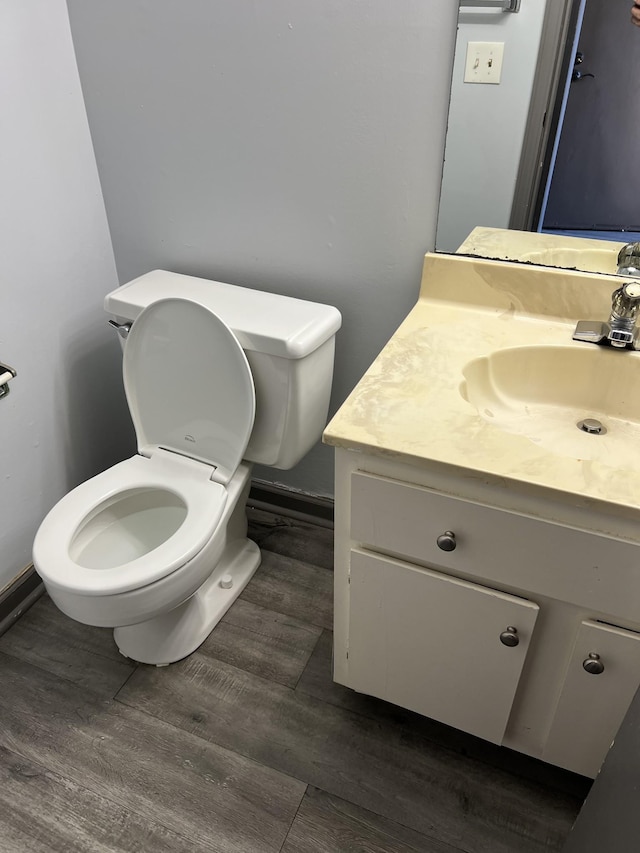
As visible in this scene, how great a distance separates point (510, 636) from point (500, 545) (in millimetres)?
184

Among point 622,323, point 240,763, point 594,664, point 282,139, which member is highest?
point 282,139

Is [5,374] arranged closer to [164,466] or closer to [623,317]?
[164,466]

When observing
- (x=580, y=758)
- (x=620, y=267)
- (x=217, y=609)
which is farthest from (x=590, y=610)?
(x=217, y=609)

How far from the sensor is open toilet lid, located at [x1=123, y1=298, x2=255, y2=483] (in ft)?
4.57

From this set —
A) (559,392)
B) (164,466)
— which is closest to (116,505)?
(164,466)

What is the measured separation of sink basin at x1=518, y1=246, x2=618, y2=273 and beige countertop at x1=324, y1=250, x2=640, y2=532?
3 centimetres

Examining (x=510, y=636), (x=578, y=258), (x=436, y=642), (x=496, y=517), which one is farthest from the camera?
(x=578, y=258)

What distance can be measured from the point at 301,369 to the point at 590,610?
2.41 feet

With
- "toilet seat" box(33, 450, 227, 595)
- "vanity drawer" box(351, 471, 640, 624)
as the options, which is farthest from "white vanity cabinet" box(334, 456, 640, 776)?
"toilet seat" box(33, 450, 227, 595)

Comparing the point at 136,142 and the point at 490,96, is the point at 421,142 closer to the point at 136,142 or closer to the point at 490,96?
the point at 490,96

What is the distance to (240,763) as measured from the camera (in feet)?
4.46

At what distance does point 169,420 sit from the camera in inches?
60.9

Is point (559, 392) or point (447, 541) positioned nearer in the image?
point (447, 541)

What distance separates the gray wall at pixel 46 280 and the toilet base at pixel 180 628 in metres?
0.40
